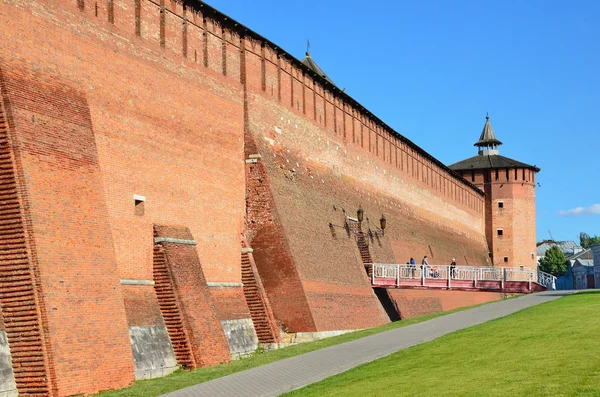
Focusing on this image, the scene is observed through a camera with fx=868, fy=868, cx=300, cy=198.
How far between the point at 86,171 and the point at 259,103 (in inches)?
393

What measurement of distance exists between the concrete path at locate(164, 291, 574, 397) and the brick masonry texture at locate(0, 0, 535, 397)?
207 centimetres

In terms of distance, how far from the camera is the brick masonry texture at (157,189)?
14.9 m

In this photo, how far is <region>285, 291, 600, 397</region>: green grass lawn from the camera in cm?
1138

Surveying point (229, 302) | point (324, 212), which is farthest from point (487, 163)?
point (229, 302)

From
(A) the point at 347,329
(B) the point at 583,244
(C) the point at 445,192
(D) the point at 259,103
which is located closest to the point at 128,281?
(D) the point at 259,103

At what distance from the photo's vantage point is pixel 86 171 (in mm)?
16422

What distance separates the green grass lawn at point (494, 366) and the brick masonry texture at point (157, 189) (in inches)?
178

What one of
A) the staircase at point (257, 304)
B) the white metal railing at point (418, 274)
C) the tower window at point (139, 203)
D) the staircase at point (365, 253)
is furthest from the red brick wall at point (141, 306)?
the staircase at point (365, 253)

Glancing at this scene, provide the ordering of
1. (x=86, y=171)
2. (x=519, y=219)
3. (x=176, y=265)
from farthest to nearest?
(x=519, y=219) → (x=176, y=265) → (x=86, y=171)

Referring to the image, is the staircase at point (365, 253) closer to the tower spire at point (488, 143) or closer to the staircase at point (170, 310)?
the staircase at point (170, 310)

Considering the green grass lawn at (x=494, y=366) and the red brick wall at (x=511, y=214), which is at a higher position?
the red brick wall at (x=511, y=214)

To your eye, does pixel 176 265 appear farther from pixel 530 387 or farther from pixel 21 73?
pixel 530 387

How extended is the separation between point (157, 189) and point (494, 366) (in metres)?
9.32

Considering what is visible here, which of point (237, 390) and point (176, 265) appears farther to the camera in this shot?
point (176, 265)
